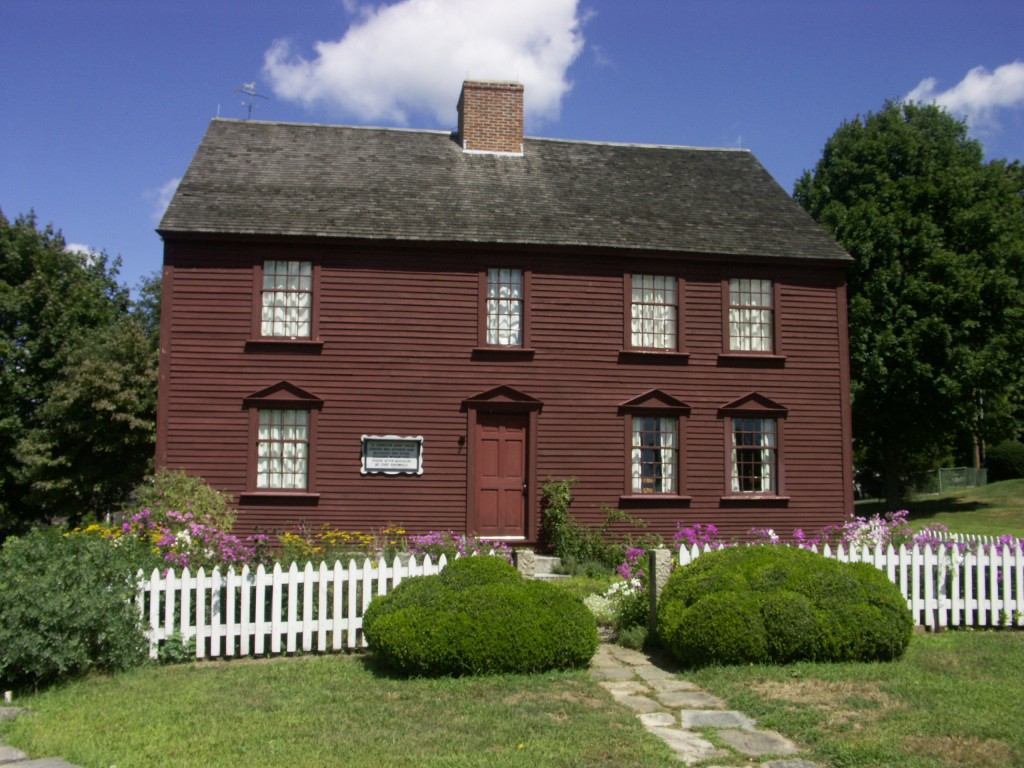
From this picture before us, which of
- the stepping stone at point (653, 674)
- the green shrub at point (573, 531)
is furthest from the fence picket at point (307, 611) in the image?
the green shrub at point (573, 531)

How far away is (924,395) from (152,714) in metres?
24.6

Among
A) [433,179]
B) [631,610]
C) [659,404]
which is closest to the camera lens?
[631,610]

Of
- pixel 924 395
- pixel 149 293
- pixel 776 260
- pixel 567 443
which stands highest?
pixel 149 293

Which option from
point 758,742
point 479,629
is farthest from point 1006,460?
point 758,742

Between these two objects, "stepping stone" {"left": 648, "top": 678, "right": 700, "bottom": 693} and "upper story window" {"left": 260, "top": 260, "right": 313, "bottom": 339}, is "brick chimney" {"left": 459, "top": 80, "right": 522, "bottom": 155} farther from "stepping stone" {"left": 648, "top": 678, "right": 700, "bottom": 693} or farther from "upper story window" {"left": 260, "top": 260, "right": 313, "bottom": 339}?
"stepping stone" {"left": 648, "top": 678, "right": 700, "bottom": 693}

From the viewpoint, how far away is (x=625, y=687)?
7719 millimetres

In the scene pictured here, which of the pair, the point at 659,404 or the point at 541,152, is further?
the point at 541,152

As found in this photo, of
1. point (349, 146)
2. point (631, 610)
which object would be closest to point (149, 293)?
point (349, 146)

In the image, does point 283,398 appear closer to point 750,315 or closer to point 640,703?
point 750,315

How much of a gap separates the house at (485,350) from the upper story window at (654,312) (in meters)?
0.04

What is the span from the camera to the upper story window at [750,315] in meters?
17.5

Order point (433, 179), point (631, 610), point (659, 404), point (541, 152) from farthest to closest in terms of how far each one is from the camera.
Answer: point (541, 152) < point (433, 179) < point (659, 404) < point (631, 610)

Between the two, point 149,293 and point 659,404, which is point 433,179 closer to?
point 659,404

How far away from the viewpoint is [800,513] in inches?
677
